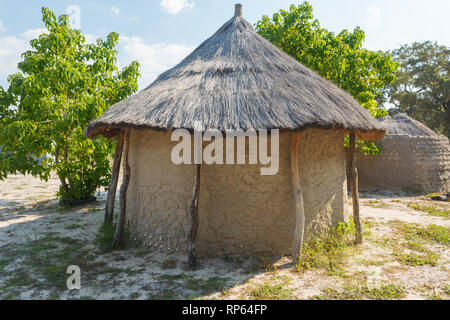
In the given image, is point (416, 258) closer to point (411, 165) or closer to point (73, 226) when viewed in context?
point (73, 226)

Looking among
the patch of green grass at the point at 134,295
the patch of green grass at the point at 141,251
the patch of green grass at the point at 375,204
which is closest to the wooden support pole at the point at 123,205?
the patch of green grass at the point at 141,251

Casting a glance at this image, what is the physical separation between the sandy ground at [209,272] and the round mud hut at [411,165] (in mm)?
4569

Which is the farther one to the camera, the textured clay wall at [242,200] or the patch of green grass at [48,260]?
the textured clay wall at [242,200]

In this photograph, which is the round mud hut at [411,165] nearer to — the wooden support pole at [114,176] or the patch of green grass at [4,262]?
the wooden support pole at [114,176]

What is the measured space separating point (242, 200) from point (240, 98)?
140 cm

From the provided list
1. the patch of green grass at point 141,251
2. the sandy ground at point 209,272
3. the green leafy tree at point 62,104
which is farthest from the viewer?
the green leafy tree at point 62,104

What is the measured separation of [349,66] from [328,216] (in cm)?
509

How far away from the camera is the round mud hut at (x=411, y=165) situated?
9.95 m

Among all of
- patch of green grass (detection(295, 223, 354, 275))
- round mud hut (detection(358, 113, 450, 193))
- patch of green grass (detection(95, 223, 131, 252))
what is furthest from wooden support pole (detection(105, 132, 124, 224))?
round mud hut (detection(358, 113, 450, 193))

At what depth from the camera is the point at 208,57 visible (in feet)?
18.0

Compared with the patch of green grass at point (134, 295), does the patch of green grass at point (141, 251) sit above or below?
above

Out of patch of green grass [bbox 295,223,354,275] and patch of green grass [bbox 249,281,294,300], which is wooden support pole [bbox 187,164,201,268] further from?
patch of green grass [bbox 295,223,354,275]

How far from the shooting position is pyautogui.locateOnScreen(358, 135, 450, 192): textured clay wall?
392 inches

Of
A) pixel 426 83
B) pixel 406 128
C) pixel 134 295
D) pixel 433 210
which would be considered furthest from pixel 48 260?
pixel 426 83
